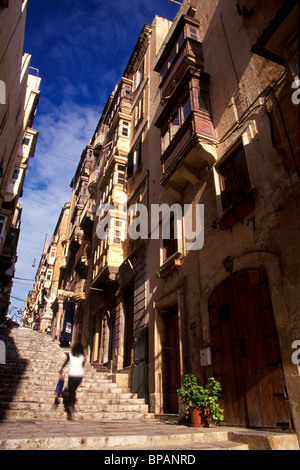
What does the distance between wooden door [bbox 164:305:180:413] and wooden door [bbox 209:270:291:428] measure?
2762mm

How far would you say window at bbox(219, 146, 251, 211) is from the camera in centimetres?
762

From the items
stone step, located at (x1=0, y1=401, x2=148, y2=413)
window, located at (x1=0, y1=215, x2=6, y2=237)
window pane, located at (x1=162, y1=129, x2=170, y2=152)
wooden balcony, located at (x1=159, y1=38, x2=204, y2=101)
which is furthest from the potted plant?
window, located at (x1=0, y1=215, x2=6, y2=237)

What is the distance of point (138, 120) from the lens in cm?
1844

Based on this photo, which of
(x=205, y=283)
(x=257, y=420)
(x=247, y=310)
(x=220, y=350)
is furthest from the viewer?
(x=205, y=283)

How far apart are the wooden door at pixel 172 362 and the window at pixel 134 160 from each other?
9.20 meters

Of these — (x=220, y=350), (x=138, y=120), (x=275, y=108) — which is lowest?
(x=220, y=350)

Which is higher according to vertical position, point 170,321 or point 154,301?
point 154,301

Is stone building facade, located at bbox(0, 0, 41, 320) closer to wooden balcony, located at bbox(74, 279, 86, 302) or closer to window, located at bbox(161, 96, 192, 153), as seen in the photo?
window, located at bbox(161, 96, 192, 153)

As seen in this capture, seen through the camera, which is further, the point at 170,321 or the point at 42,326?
the point at 42,326

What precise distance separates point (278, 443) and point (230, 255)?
3.99 m

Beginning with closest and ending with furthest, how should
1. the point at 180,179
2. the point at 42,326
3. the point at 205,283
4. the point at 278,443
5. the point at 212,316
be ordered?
the point at 278,443 → the point at 212,316 → the point at 205,283 → the point at 180,179 → the point at 42,326

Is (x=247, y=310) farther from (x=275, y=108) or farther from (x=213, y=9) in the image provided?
(x=213, y=9)

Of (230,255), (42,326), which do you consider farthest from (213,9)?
(42,326)

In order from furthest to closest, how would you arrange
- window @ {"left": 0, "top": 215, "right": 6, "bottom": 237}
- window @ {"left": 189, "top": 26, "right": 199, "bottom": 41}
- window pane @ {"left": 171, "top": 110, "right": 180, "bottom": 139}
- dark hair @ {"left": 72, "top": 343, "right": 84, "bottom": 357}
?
window @ {"left": 0, "top": 215, "right": 6, "bottom": 237} → window @ {"left": 189, "top": 26, "right": 199, "bottom": 41} → window pane @ {"left": 171, "top": 110, "right": 180, "bottom": 139} → dark hair @ {"left": 72, "top": 343, "right": 84, "bottom": 357}
